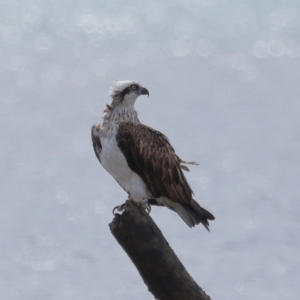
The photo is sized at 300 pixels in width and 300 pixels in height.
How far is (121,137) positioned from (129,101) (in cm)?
57

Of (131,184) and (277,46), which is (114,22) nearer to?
(277,46)

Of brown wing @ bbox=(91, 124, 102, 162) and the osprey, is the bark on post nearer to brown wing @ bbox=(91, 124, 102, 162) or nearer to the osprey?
the osprey

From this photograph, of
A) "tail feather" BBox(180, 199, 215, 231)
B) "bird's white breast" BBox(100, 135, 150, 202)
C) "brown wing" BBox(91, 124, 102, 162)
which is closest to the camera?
"tail feather" BBox(180, 199, 215, 231)

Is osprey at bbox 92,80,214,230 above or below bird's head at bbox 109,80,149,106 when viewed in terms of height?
below

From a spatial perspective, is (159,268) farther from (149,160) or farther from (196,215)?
(149,160)

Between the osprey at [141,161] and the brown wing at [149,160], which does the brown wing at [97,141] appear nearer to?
the osprey at [141,161]

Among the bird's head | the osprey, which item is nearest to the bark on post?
the osprey

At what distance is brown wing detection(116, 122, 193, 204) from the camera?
32.1ft

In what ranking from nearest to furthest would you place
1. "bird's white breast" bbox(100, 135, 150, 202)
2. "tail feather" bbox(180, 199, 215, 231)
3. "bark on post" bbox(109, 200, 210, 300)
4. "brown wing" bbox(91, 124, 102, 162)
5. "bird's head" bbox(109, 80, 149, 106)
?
1. "bark on post" bbox(109, 200, 210, 300)
2. "tail feather" bbox(180, 199, 215, 231)
3. "bird's white breast" bbox(100, 135, 150, 202)
4. "brown wing" bbox(91, 124, 102, 162)
5. "bird's head" bbox(109, 80, 149, 106)

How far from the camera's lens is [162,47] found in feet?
181

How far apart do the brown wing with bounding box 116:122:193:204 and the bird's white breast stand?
4 centimetres

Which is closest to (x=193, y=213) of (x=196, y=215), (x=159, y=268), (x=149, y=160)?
(x=196, y=215)

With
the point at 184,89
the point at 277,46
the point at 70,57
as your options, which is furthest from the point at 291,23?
the point at 184,89

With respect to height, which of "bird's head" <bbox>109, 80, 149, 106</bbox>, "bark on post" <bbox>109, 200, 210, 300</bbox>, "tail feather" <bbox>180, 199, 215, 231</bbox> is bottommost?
"bark on post" <bbox>109, 200, 210, 300</bbox>
